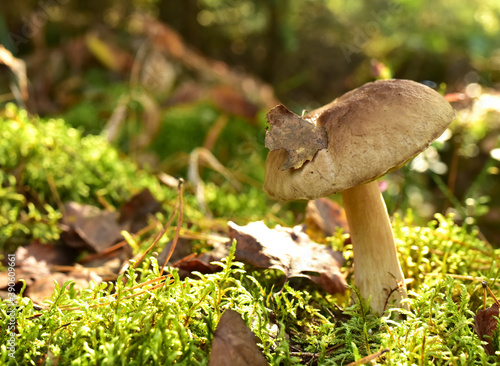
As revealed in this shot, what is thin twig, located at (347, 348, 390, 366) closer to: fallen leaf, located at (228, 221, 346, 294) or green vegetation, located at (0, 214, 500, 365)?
green vegetation, located at (0, 214, 500, 365)

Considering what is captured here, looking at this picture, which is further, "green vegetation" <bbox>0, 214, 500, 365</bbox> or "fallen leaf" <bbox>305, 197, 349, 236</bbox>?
"fallen leaf" <bbox>305, 197, 349, 236</bbox>

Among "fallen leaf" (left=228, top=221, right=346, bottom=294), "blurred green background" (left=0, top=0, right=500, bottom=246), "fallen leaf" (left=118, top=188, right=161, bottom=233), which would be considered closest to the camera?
"fallen leaf" (left=228, top=221, right=346, bottom=294)

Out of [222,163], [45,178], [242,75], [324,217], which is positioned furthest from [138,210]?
[242,75]

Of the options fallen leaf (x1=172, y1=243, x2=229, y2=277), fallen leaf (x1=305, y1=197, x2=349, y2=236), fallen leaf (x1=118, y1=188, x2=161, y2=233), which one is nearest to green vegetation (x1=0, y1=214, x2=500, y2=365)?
fallen leaf (x1=172, y1=243, x2=229, y2=277)

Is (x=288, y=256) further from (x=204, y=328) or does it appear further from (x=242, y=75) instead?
(x=242, y=75)

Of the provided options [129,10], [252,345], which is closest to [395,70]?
[129,10]

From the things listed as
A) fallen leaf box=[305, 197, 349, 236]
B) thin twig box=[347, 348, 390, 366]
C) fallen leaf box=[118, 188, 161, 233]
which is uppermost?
thin twig box=[347, 348, 390, 366]
